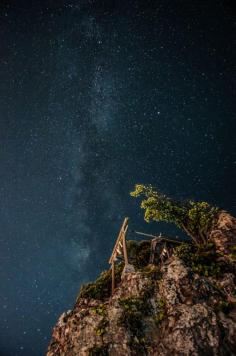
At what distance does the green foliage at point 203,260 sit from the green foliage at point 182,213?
2055 mm

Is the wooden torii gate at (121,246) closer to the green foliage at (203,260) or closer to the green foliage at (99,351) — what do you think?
the green foliage at (203,260)

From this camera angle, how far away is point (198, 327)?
11.5 m

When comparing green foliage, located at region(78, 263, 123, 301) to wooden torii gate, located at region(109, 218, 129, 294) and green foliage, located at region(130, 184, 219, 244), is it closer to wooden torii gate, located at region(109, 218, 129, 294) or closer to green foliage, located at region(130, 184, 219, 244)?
wooden torii gate, located at region(109, 218, 129, 294)

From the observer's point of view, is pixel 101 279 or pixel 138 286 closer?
pixel 138 286

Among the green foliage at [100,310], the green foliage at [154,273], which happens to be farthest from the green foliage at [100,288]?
the green foliage at [154,273]

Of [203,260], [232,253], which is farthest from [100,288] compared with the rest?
[232,253]

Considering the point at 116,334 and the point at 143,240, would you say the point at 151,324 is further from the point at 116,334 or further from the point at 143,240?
the point at 143,240

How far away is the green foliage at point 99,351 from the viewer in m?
12.0

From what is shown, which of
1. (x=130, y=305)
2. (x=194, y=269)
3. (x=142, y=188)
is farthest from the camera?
(x=142, y=188)

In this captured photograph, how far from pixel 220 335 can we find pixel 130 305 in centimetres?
428

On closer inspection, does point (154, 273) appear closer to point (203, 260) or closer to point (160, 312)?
point (160, 312)

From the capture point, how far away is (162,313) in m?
12.9

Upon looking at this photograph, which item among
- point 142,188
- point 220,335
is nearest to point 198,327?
point 220,335

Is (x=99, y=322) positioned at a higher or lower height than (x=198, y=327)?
higher
